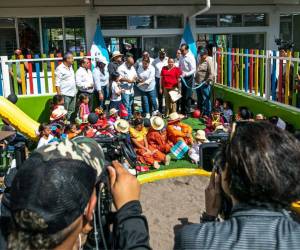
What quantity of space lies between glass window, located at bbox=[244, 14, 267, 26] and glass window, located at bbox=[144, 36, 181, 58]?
7.21 ft

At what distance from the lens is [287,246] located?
1.24 metres

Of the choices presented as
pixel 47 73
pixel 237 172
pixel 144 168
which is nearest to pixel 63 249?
pixel 237 172

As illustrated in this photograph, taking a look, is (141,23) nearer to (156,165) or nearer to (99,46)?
(99,46)

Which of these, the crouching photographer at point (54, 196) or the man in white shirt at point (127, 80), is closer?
the crouching photographer at point (54, 196)

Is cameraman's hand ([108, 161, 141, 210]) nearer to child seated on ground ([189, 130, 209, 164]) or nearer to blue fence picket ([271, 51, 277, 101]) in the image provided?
child seated on ground ([189, 130, 209, 164])

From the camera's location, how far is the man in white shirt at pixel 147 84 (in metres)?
9.78

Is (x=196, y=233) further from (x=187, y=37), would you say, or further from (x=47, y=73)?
(x=187, y=37)

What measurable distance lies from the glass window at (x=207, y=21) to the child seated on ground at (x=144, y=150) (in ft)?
19.5

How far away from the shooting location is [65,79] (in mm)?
9000

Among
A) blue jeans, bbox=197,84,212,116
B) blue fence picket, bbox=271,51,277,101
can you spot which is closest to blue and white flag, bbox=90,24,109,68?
blue jeans, bbox=197,84,212,116

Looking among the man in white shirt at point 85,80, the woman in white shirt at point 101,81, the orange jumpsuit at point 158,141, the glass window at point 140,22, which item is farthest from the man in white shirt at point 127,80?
the glass window at point 140,22

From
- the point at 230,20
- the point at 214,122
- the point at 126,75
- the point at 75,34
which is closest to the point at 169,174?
the point at 214,122

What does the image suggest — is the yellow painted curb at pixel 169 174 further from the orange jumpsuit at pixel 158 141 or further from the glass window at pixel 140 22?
the glass window at pixel 140 22

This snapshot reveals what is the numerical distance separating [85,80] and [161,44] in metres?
3.92
